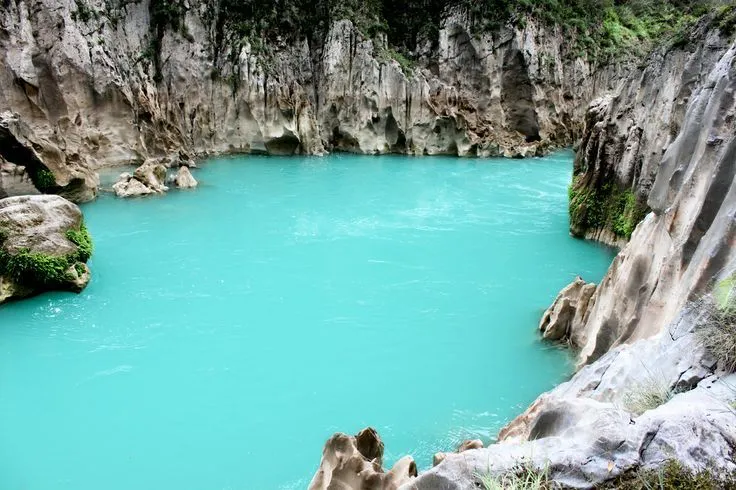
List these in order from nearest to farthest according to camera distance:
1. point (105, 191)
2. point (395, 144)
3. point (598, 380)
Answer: point (598, 380) → point (105, 191) → point (395, 144)

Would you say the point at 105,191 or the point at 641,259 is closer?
the point at 641,259

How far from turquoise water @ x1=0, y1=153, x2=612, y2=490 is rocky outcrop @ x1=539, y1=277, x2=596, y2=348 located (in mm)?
478

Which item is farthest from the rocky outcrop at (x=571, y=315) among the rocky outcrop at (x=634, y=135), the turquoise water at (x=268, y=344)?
the rocky outcrop at (x=634, y=135)

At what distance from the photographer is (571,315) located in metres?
12.0

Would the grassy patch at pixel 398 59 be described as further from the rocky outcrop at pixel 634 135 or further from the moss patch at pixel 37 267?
the moss patch at pixel 37 267

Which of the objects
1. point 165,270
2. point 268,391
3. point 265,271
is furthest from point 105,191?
point 268,391

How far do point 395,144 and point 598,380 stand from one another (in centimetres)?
3350

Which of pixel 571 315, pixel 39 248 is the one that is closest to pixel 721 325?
pixel 571 315

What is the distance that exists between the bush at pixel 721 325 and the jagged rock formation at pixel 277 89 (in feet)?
80.0

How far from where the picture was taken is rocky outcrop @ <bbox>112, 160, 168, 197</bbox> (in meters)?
24.7

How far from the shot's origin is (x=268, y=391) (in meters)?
10.5

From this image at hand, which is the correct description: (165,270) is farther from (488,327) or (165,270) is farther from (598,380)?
(598,380)

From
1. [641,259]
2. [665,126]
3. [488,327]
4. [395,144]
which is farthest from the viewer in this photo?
[395,144]

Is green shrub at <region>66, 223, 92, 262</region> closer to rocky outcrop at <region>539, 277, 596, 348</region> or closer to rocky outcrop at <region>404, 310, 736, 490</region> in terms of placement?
rocky outcrop at <region>539, 277, 596, 348</region>
